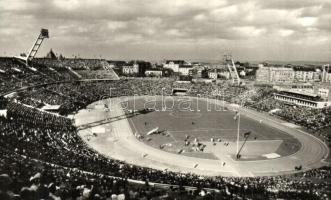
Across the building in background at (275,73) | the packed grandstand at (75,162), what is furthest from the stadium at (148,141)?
the building in background at (275,73)

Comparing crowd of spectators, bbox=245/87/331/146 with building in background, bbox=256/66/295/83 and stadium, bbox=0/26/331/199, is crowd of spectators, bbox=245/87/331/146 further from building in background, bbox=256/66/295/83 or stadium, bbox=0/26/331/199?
building in background, bbox=256/66/295/83

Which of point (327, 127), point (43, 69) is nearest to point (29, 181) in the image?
point (327, 127)

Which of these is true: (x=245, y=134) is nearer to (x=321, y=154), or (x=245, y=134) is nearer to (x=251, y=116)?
(x=321, y=154)

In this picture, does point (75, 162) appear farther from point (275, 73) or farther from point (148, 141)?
point (275, 73)

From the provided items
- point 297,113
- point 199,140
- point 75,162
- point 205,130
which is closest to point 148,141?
point 199,140

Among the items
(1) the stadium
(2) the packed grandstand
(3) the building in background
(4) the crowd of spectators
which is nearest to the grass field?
(1) the stadium
